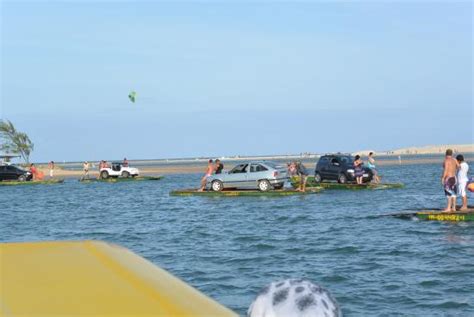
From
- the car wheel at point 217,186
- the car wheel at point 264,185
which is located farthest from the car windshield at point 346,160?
the car wheel at point 217,186

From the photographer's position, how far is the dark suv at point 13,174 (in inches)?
2135

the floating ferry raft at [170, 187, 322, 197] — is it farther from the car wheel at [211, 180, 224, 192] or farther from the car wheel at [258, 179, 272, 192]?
the car wheel at [258, 179, 272, 192]

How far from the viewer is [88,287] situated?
323cm

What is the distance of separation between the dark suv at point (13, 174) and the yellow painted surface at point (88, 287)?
172 ft

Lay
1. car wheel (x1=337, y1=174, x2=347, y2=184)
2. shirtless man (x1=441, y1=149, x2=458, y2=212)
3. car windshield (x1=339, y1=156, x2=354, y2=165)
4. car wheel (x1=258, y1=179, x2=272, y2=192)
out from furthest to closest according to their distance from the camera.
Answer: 1. car windshield (x1=339, y1=156, x2=354, y2=165)
2. car wheel (x1=337, y1=174, x2=347, y2=184)
3. car wheel (x1=258, y1=179, x2=272, y2=192)
4. shirtless man (x1=441, y1=149, x2=458, y2=212)

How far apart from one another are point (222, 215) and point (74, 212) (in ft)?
24.4

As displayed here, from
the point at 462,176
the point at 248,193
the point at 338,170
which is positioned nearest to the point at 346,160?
the point at 338,170

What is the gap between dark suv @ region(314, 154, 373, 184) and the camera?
37.3 m

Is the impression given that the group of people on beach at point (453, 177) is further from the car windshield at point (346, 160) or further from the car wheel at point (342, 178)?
the car windshield at point (346, 160)

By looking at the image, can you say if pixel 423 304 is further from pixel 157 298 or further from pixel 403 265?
pixel 157 298

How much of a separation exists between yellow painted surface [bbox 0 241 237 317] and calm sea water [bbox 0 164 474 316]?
465 cm

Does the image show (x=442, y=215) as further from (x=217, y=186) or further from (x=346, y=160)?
(x=346, y=160)

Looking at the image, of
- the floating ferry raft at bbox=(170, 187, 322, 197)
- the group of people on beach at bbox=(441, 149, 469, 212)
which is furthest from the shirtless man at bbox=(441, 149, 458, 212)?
the floating ferry raft at bbox=(170, 187, 322, 197)

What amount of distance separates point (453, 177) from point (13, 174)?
1679 inches
